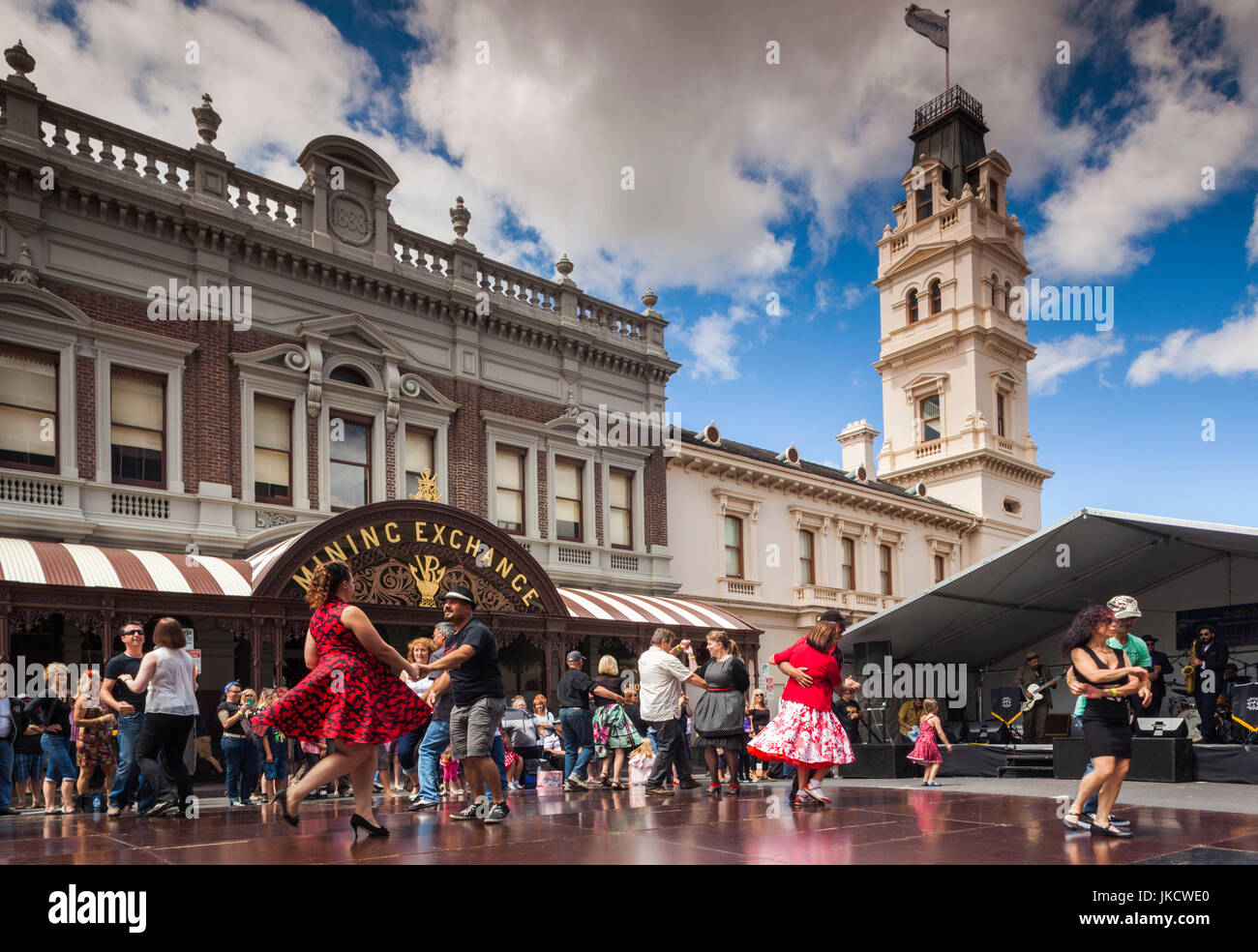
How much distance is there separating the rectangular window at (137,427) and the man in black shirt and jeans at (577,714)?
9.33m

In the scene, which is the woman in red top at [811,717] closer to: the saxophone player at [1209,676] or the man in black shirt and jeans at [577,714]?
the man in black shirt and jeans at [577,714]

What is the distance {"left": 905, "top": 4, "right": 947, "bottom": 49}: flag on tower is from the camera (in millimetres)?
47156

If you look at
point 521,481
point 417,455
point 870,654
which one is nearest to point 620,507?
point 521,481

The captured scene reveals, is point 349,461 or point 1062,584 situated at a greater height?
point 349,461

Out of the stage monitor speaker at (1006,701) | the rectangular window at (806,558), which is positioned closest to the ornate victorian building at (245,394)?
the stage monitor speaker at (1006,701)

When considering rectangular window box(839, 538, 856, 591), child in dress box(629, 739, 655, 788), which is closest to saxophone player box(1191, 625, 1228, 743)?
child in dress box(629, 739, 655, 788)

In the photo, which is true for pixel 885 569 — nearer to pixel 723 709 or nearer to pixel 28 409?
pixel 723 709

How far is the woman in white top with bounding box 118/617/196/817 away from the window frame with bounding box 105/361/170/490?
8.81 m

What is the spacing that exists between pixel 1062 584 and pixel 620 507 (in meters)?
10.8

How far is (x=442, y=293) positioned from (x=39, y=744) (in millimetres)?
12313

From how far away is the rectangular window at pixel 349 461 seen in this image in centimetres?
1995

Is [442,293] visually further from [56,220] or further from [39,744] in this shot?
[39,744]

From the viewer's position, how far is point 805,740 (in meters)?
8.91
